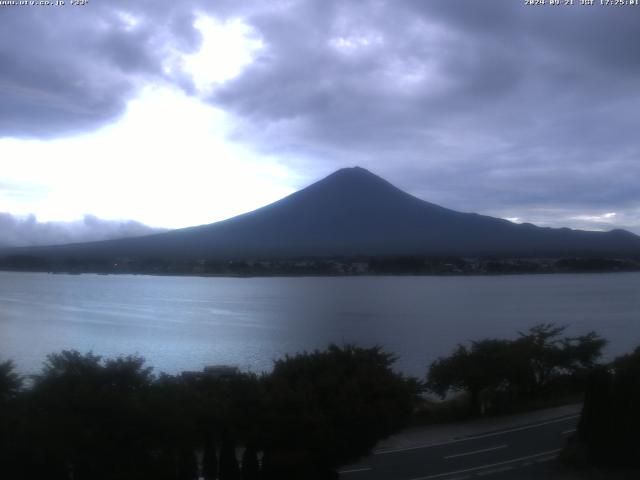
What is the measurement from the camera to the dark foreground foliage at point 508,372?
628 inches

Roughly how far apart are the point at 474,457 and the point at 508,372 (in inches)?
247

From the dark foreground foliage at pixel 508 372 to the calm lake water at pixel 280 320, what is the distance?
424 cm

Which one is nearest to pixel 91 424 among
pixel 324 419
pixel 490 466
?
pixel 324 419

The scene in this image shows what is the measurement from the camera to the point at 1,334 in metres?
29.0

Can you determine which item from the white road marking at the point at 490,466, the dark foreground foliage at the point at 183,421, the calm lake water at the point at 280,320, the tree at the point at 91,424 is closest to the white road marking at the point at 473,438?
the white road marking at the point at 490,466

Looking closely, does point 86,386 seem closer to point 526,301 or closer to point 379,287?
point 526,301

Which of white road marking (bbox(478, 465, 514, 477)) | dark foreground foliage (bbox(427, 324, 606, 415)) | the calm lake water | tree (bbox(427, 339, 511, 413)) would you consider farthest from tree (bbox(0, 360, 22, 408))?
the calm lake water

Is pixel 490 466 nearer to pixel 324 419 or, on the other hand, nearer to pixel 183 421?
pixel 324 419

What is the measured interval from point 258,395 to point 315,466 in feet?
3.28

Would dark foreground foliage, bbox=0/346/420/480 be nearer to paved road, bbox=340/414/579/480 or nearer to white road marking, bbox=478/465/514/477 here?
paved road, bbox=340/414/579/480

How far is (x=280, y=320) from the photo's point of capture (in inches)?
1484

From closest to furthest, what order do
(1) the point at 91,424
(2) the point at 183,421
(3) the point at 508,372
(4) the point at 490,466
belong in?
(1) the point at 91,424
(2) the point at 183,421
(4) the point at 490,466
(3) the point at 508,372

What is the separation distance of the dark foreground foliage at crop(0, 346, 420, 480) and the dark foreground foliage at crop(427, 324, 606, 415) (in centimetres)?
645

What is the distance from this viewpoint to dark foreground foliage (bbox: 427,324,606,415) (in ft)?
52.3
